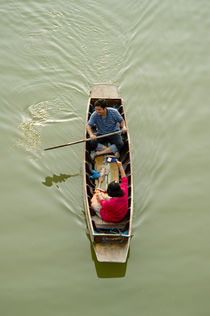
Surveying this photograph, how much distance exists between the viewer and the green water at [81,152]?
20.9 feet

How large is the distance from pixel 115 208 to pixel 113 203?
0.14 metres

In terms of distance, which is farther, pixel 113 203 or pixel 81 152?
pixel 81 152

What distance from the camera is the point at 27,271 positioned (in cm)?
653

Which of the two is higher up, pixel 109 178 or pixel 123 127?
pixel 123 127

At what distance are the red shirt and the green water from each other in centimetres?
96

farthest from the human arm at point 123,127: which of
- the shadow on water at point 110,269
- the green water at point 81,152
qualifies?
the shadow on water at point 110,269

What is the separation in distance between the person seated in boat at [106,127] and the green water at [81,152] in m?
0.62

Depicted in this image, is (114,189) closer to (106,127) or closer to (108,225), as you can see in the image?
(108,225)

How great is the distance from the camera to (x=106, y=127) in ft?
25.3

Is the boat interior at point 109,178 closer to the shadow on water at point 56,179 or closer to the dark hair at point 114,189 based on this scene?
the shadow on water at point 56,179

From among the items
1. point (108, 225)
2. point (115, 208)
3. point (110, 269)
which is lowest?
point (110, 269)

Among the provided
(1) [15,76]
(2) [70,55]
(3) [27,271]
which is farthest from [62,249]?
(2) [70,55]

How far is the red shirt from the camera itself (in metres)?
5.91

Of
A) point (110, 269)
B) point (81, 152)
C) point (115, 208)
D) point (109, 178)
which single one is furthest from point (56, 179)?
point (110, 269)
